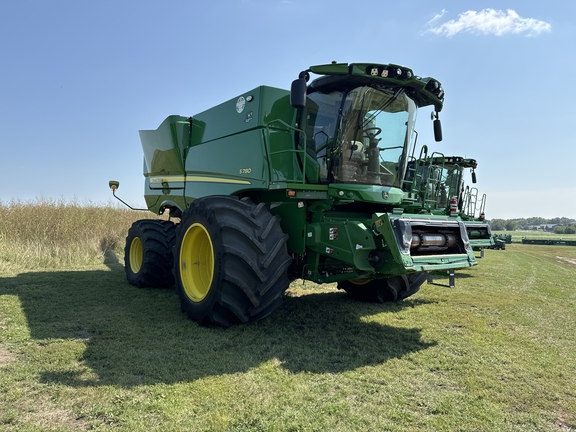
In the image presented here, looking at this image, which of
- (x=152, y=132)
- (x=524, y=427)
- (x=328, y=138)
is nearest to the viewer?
(x=524, y=427)

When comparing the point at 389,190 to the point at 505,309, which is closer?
the point at 389,190

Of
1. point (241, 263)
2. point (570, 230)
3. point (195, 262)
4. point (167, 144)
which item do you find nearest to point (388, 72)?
point (241, 263)

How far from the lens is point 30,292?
618 centimetres

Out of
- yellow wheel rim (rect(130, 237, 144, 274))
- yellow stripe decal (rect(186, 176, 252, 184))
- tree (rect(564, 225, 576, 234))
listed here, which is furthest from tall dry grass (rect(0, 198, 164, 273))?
tree (rect(564, 225, 576, 234))

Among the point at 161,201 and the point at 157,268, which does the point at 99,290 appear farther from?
the point at 161,201

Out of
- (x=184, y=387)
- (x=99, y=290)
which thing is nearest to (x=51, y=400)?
(x=184, y=387)

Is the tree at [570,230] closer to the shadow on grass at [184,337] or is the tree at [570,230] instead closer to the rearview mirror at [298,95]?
the shadow on grass at [184,337]

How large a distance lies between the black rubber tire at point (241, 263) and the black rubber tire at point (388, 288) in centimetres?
211

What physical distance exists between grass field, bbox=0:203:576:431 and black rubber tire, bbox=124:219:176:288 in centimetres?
44

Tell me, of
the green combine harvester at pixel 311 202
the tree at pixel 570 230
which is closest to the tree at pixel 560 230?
the tree at pixel 570 230

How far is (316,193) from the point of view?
489cm

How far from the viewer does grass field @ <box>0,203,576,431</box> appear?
8.68ft

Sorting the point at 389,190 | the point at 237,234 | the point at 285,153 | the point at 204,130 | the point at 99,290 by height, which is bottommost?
the point at 99,290

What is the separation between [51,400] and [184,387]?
861 mm
